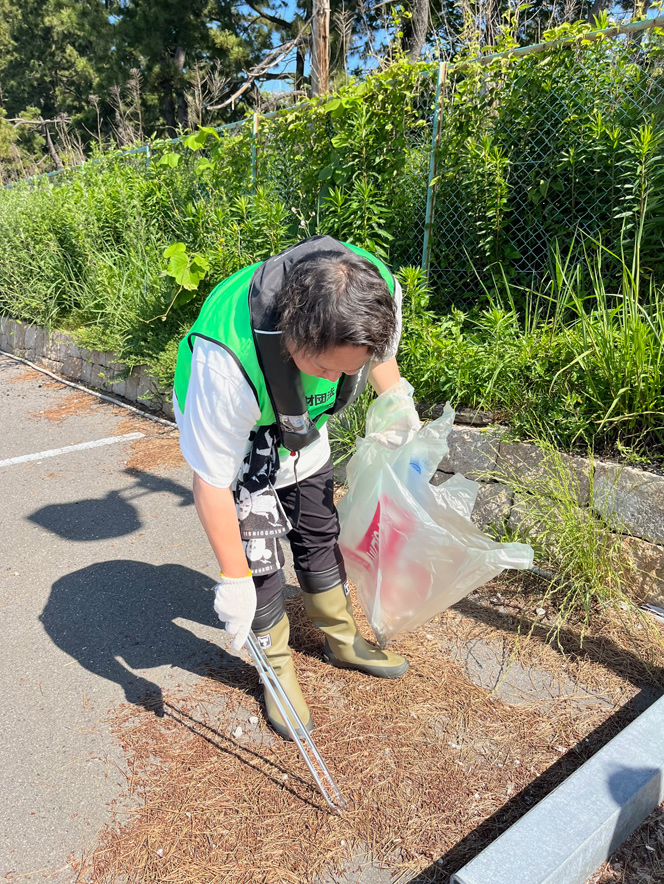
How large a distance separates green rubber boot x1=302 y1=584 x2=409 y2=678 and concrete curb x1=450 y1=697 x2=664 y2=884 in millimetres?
826

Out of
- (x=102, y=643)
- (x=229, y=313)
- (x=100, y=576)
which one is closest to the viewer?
(x=229, y=313)

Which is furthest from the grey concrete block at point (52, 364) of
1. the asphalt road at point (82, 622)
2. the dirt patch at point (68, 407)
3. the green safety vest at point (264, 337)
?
the green safety vest at point (264, 337)

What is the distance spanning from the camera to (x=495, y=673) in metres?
2.40

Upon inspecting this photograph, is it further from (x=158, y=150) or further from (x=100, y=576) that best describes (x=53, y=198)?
(x=100, y=576)

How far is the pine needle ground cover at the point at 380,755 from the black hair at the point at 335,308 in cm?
133

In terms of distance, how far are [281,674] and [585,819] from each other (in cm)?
102

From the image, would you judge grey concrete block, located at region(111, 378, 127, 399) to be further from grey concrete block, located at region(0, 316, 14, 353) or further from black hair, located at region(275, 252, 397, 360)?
black hair, located at region(275, 252, 397, 360)

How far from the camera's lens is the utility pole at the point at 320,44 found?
671cm

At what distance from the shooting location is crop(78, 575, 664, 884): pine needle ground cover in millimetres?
1717

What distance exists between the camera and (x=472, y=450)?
10.7 ft

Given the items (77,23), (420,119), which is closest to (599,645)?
(420,119)

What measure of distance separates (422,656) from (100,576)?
165cm

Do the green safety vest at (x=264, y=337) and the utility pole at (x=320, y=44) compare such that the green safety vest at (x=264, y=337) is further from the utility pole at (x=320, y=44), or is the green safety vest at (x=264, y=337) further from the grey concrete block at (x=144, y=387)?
the utility pole at (x=320, y=44)

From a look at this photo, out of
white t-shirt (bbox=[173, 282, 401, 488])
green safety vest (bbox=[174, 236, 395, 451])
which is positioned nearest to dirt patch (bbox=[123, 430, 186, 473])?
green safety vest (bbox=[174, 236, 395, 451])
